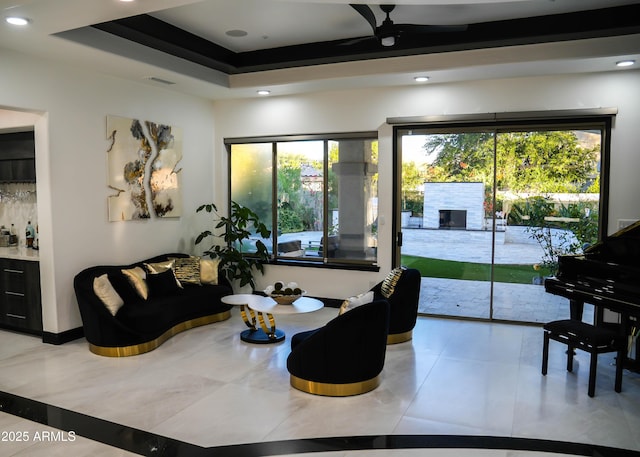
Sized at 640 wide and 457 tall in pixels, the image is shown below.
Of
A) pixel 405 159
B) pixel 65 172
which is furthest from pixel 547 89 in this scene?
pixel 65 172

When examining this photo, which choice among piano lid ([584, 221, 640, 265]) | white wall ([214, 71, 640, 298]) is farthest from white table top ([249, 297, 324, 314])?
piano lid ([584, 221, 640, 265])

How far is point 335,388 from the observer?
13.1 ft

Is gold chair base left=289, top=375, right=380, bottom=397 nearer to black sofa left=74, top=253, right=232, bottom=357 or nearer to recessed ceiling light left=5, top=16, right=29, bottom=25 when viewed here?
black sofa left=74, top=253, right=232, bottom=357

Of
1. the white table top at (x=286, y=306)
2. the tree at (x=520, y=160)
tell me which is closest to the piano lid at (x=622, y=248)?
the tree at (x=520, y=160)

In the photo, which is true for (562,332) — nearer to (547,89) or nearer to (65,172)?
(547,89)

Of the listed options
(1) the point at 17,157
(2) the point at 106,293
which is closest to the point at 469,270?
(2) the point at 106,293

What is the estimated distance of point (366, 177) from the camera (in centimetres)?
695

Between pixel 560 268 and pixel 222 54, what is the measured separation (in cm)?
481

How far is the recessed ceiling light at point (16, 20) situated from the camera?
3.96m

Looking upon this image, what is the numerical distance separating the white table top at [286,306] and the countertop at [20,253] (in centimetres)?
257

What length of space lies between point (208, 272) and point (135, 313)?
1.50 m

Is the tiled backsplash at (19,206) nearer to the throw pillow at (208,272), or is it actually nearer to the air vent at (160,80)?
the air vent at (160,80)

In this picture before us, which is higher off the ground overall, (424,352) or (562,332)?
(562,332)

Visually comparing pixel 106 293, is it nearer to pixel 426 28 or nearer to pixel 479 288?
pixel 426 28
